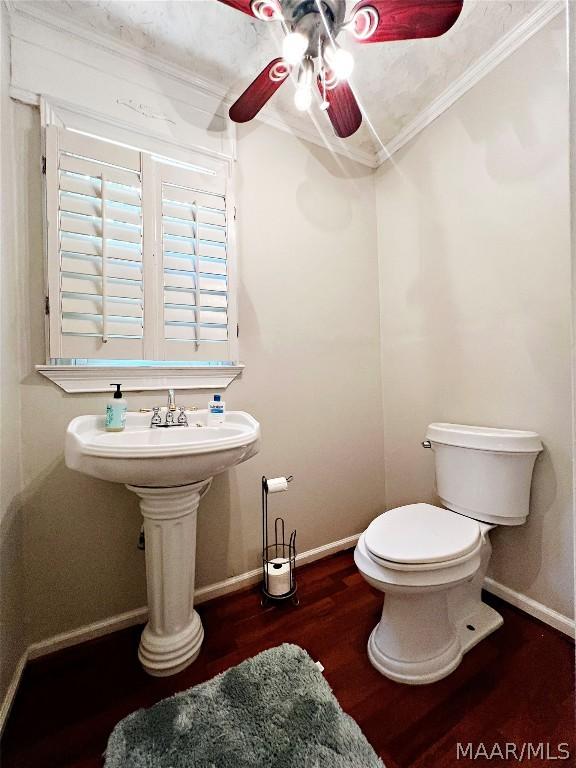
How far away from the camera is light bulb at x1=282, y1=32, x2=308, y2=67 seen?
960mm

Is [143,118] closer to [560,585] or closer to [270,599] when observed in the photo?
[270,599]

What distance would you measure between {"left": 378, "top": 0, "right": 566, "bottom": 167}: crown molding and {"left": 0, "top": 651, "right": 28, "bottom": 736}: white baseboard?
2828mm

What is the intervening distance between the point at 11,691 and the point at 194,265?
1.61m

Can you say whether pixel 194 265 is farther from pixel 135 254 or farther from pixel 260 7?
pixel 260 7

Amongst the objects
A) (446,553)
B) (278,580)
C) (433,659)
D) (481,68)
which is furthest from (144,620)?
(481,68)

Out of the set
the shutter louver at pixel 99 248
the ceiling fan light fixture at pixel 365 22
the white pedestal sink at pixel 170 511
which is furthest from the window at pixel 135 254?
the ceiling fan light fixture at pixel 365 22

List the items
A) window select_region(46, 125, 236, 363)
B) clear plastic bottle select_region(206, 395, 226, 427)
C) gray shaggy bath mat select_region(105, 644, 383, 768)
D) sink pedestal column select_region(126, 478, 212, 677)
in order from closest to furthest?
gray shaggy bath mat select_region(105, 644, 383, 768)
sink pedestal column select_region(126, 478, 212, 677)
window select_region(46, 125, 236, 363)
clear plastic bottle select_region(206, 395, 226, 427)

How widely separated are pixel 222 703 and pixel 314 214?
207 centimetres

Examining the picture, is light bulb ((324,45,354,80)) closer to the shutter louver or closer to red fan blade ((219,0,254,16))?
red fan blade ((219,0,254,16))

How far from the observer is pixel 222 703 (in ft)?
3.26

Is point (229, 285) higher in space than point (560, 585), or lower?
higher

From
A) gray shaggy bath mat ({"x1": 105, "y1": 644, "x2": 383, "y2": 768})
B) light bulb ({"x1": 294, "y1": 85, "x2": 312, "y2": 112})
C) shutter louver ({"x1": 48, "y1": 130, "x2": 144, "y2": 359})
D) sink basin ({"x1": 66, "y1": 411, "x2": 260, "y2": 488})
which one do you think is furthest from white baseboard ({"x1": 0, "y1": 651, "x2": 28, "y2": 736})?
light bulb ({"x1": 294, "y1": 85, "x2": 312, "y2": 112})

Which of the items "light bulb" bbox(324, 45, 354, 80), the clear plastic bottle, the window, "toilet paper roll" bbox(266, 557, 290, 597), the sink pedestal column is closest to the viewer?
"light bulb" bbox(324, 45, 354, 80)

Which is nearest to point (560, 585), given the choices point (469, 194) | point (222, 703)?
point (222, 703)
